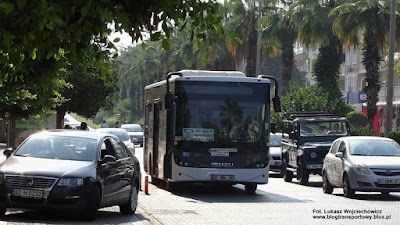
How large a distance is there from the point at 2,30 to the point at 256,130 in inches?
618

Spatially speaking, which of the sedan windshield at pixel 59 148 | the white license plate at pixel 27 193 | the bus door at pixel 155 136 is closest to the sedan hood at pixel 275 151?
the bus door at pixel 155 136

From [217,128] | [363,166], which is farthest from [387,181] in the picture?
[217,128]

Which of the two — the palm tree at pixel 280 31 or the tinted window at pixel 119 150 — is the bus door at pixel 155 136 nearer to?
A: the tinted window at pixel 119 150

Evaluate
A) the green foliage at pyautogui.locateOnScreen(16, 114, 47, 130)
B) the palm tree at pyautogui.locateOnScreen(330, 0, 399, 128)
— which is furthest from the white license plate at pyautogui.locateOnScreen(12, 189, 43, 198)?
the palm tree at pyautogui.locateOnScreen(330, 0, 399, 128)

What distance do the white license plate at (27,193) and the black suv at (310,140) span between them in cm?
1512

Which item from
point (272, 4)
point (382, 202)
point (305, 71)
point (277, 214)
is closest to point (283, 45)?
point (272, 4)

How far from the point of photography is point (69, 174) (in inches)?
530

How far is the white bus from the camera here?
2136 centimetres

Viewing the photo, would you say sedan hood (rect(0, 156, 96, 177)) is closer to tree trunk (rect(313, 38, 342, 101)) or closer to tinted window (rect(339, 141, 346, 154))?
tinted window (rect(339, 141, 346, 154))

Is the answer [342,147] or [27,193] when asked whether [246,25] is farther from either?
[27,193]

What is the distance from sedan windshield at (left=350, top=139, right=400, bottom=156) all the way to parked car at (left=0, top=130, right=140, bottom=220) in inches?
309

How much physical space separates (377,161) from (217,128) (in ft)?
12.9

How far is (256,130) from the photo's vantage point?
860 inches

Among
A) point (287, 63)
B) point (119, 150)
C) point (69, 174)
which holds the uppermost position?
point (287, 63)
